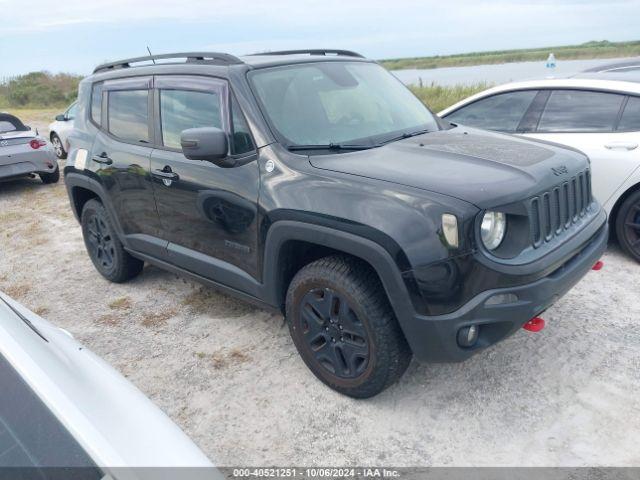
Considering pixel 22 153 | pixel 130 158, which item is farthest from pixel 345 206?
pixel 22 153

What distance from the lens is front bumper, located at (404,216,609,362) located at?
266cm

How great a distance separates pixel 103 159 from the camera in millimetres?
4609

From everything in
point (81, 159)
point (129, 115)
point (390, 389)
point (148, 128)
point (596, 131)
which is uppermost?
point (129, 115)

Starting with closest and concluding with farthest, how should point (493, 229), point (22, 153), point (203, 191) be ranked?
point (493, 229) → point (203, 191) → point (22, 153)

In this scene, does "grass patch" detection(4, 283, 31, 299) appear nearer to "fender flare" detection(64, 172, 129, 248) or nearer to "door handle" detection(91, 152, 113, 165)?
"fender flare" detection(64, 172, 129, 248)

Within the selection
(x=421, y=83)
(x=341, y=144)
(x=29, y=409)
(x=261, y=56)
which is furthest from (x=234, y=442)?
(x=421, y=83)

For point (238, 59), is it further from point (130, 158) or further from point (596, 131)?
point (596, 131)

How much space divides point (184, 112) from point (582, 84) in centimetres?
366

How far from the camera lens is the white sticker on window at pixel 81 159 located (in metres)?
4.89

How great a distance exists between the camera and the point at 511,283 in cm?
267

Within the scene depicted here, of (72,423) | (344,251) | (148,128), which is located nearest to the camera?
(72,423)

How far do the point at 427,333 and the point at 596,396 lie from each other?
116 centimetres

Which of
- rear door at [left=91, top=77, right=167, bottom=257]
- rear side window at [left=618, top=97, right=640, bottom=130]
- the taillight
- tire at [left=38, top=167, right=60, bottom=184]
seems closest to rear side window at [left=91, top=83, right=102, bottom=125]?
rear door at [left=91, top=77, right=167, bottom=257]

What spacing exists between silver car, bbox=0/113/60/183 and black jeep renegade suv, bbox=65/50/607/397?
5.84 metres
